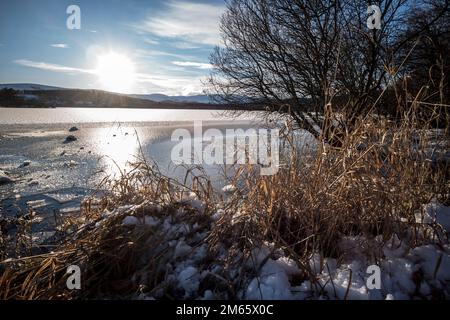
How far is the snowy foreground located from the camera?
134 centimetres

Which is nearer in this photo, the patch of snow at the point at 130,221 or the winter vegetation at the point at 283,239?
the winter vegetation at the point at 283,239

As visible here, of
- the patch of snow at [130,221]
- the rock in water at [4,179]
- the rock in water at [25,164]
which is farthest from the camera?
the rock in water at [25,164]

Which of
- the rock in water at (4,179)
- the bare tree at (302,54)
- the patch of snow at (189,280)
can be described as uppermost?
the bare tree at (302,54)

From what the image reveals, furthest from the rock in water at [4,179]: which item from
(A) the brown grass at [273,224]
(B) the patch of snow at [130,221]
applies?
(B) the patch of snow at [130,221]

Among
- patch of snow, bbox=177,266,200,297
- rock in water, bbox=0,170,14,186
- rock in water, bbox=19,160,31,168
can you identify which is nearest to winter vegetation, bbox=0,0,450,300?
patch of snow, bbox=177,266,200,297

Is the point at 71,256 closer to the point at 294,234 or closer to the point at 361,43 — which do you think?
the point at 294,234

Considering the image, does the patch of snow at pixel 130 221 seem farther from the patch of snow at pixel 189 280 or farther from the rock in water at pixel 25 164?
the rock in water at pixel 25 164

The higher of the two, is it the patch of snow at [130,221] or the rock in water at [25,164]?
the patch of snow at [130,221]

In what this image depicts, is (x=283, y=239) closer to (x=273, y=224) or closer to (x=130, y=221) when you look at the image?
(x=273, y=224)

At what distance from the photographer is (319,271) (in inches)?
57.9

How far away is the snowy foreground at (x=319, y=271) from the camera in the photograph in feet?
4.39

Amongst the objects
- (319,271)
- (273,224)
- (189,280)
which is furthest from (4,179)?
(319,271)

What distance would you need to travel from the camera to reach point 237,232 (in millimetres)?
1709

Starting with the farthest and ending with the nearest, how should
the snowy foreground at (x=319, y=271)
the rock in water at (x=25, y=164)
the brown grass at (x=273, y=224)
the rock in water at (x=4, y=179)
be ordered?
the rock in water at (x=25, y=164) → the rock in water at (x=4, y=179) → the brown grass at (x=273, y=224) → the snowy foreground at (x=319, y=271)
